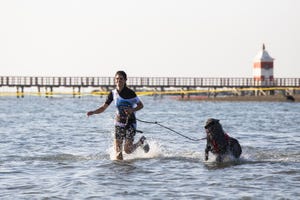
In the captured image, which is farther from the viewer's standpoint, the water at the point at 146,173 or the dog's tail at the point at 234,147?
the dog's tail at the point at 234,147

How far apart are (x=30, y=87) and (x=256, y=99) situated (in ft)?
91.5

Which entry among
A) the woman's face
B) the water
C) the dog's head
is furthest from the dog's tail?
the woman's face

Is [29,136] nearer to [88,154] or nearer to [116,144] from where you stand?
[88,154]

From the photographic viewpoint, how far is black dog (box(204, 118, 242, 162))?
40.6 ft

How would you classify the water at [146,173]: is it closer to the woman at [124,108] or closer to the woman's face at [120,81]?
the woman at [124,108]

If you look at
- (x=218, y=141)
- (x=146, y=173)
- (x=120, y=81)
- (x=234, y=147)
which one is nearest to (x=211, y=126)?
(x=218, y=141)

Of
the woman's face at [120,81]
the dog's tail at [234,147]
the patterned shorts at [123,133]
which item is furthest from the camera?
the dog's tail at [234,147]
